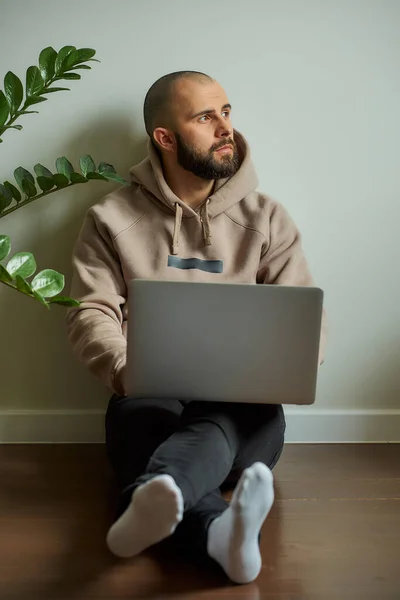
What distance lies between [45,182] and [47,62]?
281 millimetres

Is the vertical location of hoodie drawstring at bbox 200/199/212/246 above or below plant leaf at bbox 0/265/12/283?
below

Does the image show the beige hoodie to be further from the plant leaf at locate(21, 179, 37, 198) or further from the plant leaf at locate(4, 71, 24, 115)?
the plant leaf at locate(4, 71, 24, 115)

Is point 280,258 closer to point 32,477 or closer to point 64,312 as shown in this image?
point 64,312

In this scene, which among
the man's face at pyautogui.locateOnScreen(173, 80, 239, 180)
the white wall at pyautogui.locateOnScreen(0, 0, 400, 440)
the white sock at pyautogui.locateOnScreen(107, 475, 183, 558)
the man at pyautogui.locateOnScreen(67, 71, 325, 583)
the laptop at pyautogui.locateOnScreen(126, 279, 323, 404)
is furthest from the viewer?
the white wall at pyautogui.locateOnScreen(0, 0, 400, 440)

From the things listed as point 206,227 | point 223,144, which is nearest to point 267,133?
point 223,144

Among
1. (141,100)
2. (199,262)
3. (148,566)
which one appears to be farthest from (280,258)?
(148,566)

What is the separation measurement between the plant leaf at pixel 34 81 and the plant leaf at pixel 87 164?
19 cm

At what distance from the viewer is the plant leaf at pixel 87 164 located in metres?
1.73

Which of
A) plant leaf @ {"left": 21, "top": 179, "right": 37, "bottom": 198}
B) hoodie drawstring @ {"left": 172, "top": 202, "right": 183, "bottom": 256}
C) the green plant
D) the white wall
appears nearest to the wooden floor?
the white wall

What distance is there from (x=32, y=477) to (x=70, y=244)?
24.4 inches

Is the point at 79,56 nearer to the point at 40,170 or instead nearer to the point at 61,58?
the point at 61,58

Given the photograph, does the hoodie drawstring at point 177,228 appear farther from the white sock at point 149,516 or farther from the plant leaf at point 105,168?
the white sock at point 149,516

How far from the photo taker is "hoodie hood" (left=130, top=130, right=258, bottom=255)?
1746 millimetres

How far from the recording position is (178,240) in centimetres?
175
